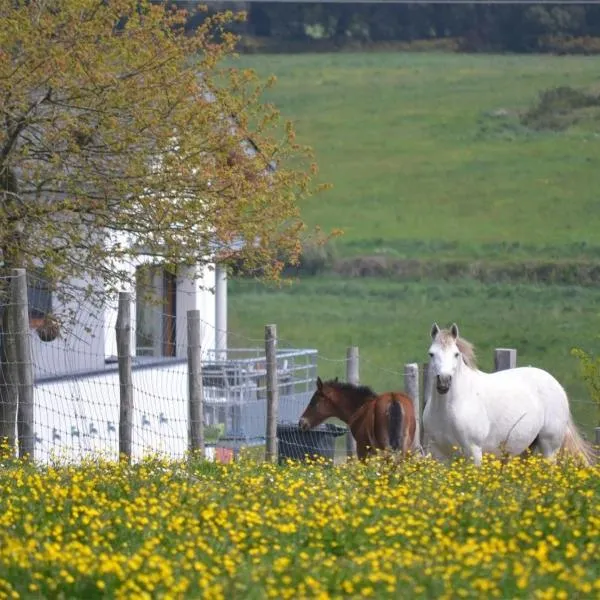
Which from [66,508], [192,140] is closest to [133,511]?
[66,508]

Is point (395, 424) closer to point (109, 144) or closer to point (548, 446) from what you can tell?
point (548, 446)

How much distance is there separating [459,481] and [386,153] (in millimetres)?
46314

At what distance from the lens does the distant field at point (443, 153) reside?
51750 millimetres

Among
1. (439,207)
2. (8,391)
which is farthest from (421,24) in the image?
(8,391)

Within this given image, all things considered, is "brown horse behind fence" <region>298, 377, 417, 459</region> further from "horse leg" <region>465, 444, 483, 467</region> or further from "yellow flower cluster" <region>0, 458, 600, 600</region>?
"yellow flower cluster" <region>0, 458, 600, 600</region>

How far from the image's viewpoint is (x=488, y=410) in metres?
14.5

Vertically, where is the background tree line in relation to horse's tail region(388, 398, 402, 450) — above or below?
above

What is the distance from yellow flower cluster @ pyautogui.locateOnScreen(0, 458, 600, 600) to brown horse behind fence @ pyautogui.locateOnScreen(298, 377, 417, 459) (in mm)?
3120

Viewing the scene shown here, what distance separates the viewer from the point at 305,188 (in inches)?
715

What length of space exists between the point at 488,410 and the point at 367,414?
1.61 meters

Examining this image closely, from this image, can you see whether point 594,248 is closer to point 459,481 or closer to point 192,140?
point 192,140

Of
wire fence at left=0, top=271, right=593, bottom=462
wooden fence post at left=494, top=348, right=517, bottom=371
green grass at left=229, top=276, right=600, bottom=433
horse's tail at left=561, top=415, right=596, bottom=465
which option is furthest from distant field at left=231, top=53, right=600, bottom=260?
horse's tail at left=561, top=415, right=596, bottom=465

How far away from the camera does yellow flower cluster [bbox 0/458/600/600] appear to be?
7.46 m

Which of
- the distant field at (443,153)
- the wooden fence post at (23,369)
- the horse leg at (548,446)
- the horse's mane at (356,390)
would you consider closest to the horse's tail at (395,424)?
the horse's mane at (356,390)
